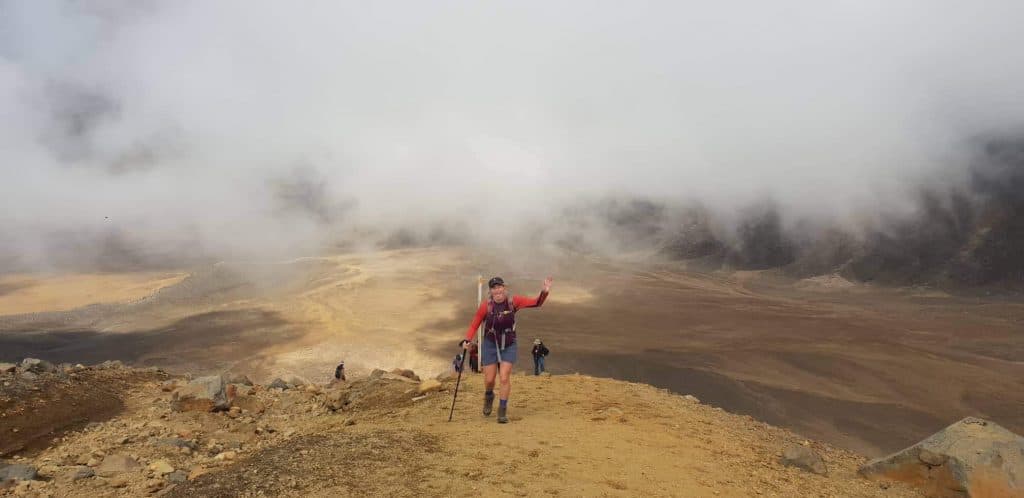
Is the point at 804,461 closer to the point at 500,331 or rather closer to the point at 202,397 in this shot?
the point at 500,331

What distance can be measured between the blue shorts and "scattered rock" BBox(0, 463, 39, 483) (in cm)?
413

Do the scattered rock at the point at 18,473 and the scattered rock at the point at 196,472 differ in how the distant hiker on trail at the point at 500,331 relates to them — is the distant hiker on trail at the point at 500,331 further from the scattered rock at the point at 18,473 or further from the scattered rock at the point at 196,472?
the scattered rock at the point at 18,473

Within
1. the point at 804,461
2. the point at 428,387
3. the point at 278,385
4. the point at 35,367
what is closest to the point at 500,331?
the point at 428,387

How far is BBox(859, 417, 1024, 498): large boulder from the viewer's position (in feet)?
16.9

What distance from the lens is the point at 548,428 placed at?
5824 mm

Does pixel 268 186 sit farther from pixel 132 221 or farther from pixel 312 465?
pixel 312 465

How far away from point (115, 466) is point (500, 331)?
370 cm

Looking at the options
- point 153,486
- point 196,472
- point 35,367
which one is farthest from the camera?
point 35,367

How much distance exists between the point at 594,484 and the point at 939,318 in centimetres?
3688

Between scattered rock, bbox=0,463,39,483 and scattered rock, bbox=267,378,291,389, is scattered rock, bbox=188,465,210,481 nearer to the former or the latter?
scattered rock, bbox=0,463,39,483

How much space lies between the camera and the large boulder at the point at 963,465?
16.9ft

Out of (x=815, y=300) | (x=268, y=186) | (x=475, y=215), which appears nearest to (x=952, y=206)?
(x=815, y=300)

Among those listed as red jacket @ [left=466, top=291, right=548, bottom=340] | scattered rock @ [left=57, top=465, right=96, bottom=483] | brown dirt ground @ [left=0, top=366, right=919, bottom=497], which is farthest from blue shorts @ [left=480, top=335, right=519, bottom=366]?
scattered rock @ [left=57, top=465, right=96, bottom=483]

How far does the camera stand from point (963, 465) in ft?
17.3
